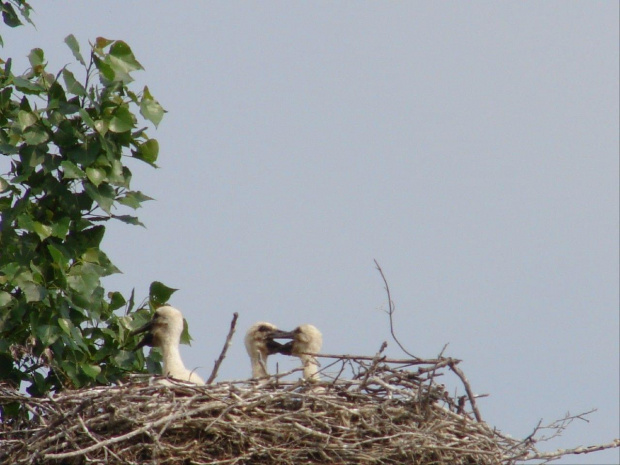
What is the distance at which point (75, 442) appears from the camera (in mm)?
8383

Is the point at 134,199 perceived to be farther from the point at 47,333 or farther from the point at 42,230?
the point at 47,333

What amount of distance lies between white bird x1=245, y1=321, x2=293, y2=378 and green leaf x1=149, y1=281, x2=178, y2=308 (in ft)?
1.87

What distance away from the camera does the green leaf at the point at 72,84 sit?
9.68 metres

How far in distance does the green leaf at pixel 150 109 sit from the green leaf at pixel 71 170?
1.73ft

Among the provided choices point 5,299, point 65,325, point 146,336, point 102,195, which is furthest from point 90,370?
point 102,195

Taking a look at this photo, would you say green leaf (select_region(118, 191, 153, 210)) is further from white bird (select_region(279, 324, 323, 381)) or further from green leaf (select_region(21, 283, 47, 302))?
white bird (select_region(279, 324, 323, 381))

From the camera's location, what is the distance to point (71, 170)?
9.62 metres

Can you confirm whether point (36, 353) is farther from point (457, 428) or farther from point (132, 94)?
point (457, 428)

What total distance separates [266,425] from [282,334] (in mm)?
1863

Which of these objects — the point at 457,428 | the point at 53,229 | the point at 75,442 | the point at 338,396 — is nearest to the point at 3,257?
the point at 53,229

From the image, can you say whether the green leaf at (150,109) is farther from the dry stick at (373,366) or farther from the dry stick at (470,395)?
the dry stick at (470,395)

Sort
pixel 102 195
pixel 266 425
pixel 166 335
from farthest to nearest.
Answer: pixel 166 335
pixel 102 195
pixel 266 425

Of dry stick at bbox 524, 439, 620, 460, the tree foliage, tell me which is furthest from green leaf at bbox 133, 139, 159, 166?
dry stick at bbox 524, 439, 620, 460

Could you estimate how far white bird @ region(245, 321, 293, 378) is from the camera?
10336mm
